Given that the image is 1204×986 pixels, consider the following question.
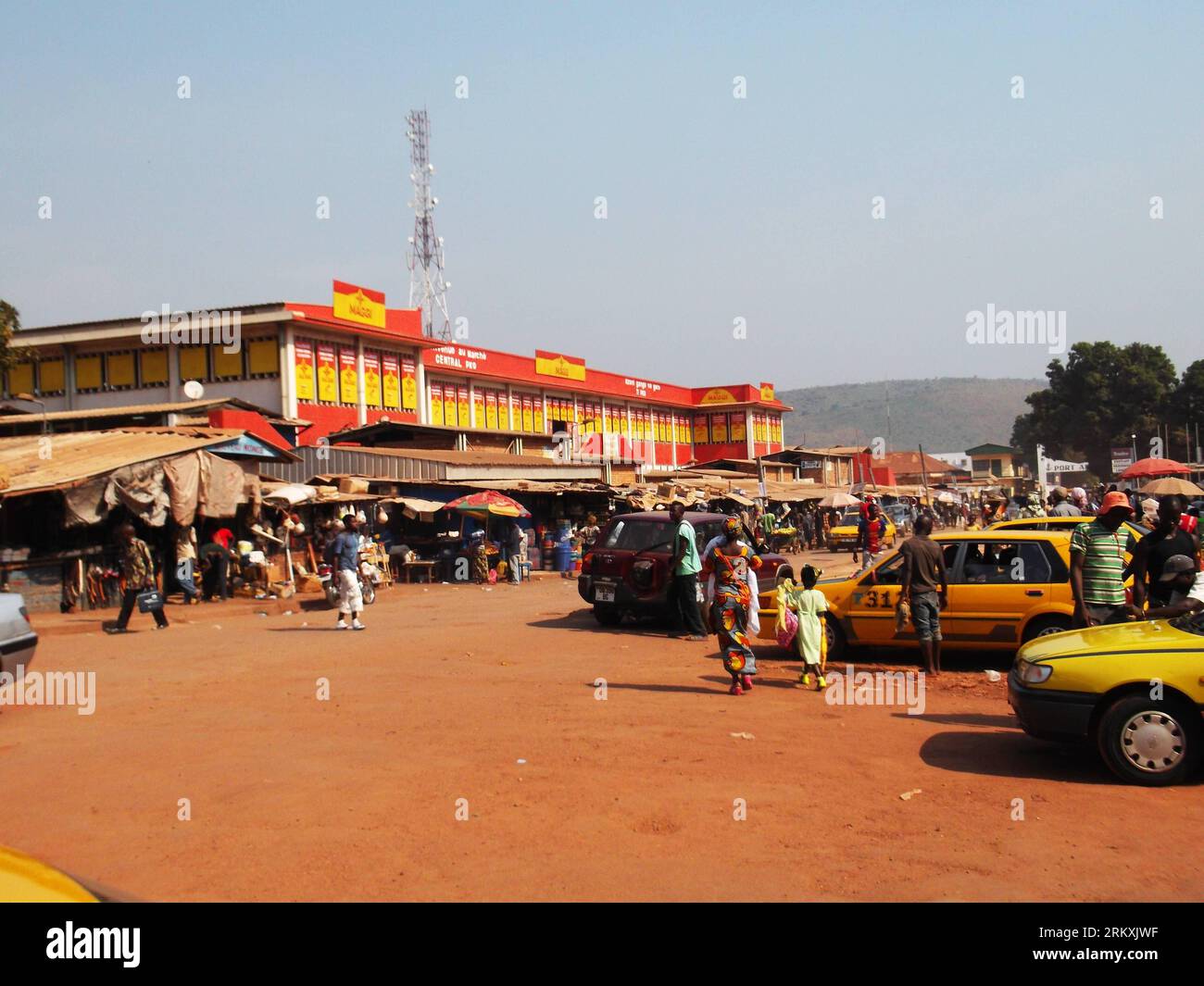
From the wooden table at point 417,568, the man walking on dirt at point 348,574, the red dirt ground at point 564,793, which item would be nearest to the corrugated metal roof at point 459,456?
the wooden table at point 417,568

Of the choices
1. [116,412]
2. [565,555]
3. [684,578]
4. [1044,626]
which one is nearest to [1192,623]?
[1044,626]

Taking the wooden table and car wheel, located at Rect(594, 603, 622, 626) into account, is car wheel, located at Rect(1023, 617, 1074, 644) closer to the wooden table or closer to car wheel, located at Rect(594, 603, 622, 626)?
car wheel, located at Rect(594, 603, 622, 626)

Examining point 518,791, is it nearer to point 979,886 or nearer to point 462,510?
point 979,886

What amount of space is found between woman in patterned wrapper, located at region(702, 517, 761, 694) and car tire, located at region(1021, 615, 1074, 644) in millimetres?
3142

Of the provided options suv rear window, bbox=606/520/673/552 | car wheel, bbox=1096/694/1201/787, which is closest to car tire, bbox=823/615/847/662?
suv rear window, bbox=606/520/673/552

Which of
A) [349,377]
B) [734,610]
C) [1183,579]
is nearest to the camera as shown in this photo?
[1183,579]

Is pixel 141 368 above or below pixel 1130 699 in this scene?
above

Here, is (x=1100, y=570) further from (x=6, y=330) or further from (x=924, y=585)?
(x=6, y=330)

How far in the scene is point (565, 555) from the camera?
31.1 m

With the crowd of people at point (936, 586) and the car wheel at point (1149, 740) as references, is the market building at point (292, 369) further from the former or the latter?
the car wheel at point (1149, 740)

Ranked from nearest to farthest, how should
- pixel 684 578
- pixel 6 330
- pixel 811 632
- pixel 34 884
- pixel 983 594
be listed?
pixel 34 884
pixel 811 632
pixel 983 594
pixel 684 578
pixel 6 330

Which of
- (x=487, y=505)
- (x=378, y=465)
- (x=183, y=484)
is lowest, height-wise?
(x=487, y=505)

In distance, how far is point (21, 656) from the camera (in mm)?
10297

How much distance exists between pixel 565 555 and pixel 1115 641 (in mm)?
24061
